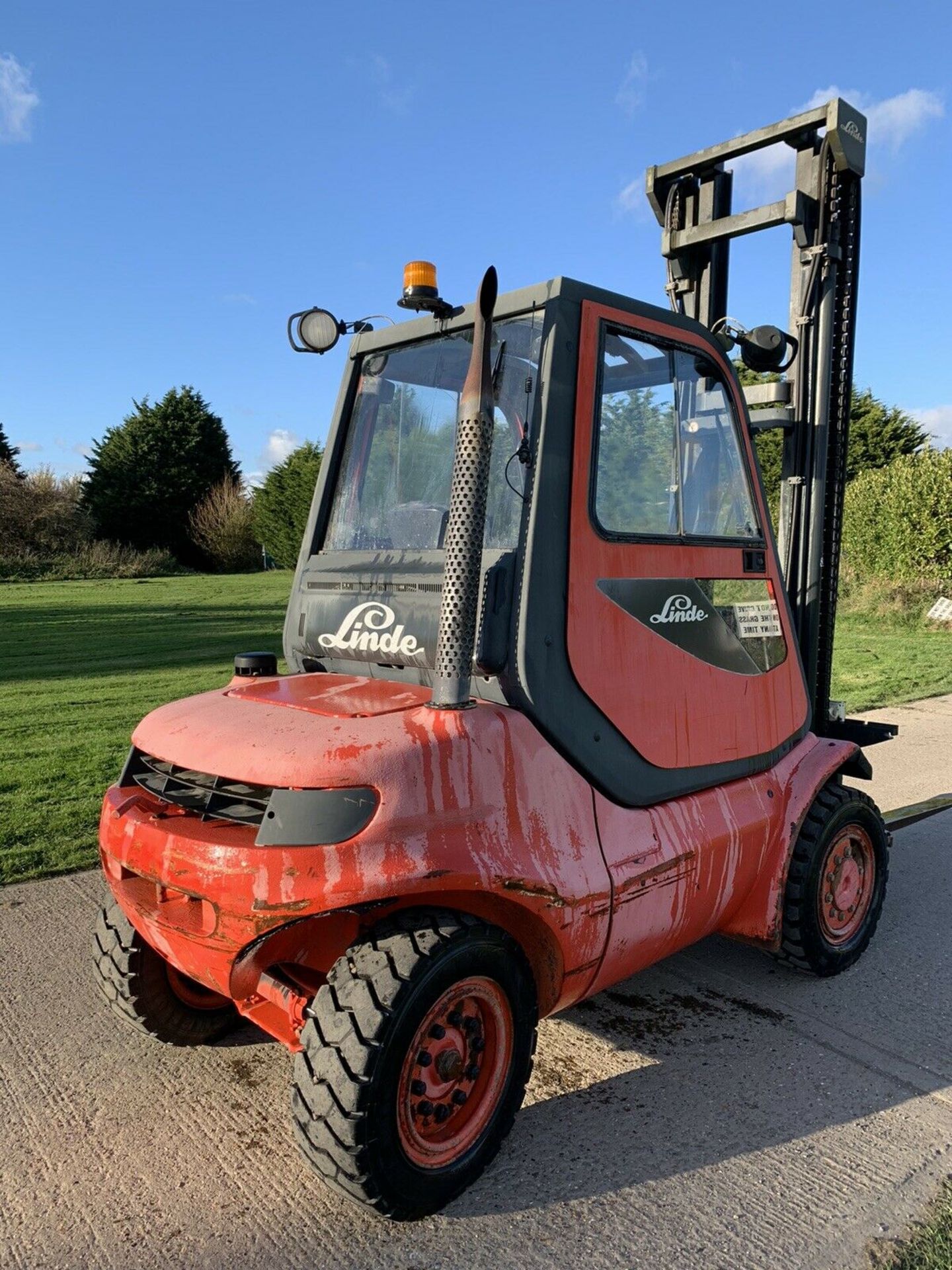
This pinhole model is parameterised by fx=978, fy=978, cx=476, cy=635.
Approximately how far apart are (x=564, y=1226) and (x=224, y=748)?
1.59 meters

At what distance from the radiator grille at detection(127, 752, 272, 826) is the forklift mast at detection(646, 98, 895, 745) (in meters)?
2.81

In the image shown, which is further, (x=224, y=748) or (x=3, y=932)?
(x=3, y=932)

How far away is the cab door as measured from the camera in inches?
121

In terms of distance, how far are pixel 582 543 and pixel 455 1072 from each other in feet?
5.17

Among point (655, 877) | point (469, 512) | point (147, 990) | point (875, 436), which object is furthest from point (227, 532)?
point (469, 512)

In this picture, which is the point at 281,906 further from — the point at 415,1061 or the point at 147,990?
the point at 147,990

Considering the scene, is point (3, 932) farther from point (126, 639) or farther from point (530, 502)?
point (126, 639)

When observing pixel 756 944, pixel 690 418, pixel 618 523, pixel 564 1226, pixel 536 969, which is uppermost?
pixel 690 418

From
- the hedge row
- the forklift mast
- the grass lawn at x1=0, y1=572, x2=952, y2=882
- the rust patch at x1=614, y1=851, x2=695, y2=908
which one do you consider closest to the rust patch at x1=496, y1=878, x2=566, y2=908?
the rust patch at x1=614, y1=851, x2=695, y2=908

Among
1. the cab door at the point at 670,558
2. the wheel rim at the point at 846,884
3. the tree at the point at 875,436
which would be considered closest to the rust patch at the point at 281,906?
the cab door at the point at 670,558

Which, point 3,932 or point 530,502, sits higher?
point 530,502

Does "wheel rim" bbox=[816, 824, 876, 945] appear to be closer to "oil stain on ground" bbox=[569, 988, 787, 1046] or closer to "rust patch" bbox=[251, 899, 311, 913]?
"oil stain on ground" bbox=[569, 988, 787, 1046]

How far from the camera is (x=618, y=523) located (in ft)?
10.4

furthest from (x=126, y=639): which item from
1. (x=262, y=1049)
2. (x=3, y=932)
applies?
(x=262, y=1049)
